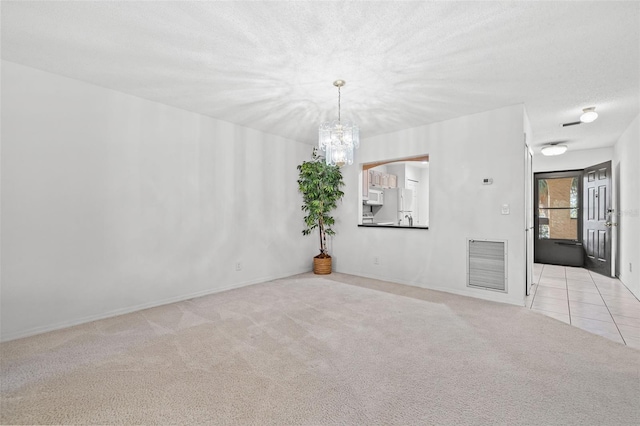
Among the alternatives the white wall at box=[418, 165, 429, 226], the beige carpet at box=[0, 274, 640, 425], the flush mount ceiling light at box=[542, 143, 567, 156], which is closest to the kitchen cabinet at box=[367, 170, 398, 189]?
the white wall at box=[418, 165, 429, 226]

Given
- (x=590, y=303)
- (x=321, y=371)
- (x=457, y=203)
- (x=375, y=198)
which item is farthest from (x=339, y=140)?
(x=375, y=198)

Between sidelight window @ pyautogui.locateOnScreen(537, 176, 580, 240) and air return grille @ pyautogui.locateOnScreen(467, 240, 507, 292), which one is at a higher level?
sidelight window @ pyautogui.locateOnScreen(537, 176, 580, 240)

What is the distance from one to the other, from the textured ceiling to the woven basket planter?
2694 mm

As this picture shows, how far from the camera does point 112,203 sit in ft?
10.6

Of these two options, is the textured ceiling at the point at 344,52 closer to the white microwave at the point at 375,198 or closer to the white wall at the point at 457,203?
the white wall at the point at 457,203

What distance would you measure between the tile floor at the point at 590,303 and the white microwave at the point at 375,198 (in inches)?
136

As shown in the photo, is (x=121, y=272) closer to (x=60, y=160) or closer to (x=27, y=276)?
(x=27, y=276)

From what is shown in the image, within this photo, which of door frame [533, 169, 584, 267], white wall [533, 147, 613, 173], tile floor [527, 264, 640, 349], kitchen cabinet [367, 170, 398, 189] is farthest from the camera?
kitchen cabinet [367, 170, 398, 189]

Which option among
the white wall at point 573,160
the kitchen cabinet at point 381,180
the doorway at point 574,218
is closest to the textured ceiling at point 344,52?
the doorway at point 574,218

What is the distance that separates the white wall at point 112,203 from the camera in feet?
8.86

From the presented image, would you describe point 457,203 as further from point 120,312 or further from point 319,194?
point 120,312

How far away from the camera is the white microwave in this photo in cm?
700

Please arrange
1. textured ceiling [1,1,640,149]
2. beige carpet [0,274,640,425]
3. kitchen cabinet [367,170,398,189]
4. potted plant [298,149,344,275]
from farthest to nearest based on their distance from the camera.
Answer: kitchen cabinet [367,170,398,189] < potted plant [298,149,344,275] < textured ceiling [1,1,640,149] < beige carpet [0,274,640,425]

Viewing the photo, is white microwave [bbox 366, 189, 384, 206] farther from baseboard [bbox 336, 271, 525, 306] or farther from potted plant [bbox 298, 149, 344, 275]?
baseboard [bbox 336, 271, 525, 306]
